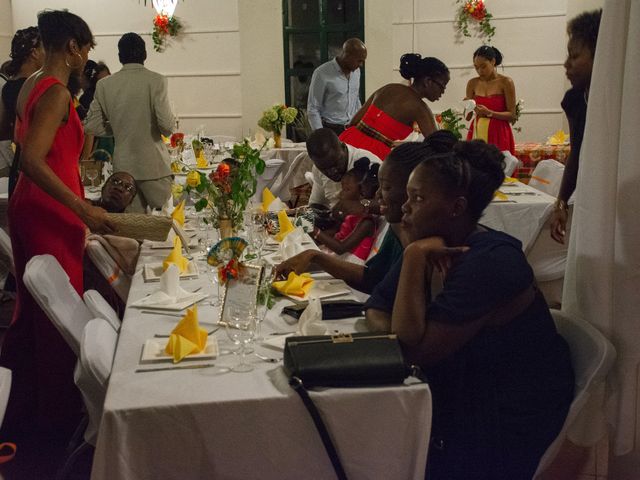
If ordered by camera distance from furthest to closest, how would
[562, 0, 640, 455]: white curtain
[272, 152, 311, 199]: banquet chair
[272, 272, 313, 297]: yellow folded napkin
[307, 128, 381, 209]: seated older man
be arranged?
1. [272, 152, 311, 199]: banquet chair
2. [307, 128, 381, 209]: seated older man
3. [272, 272, 313, 297]: yellow folded napkin
4. [562, 0, 640, 455]: white curtain

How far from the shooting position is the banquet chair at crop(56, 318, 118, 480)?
1.96 metres

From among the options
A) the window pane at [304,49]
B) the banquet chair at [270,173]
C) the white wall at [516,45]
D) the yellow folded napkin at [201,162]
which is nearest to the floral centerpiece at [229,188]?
the yellow folded napkin at [201,162]

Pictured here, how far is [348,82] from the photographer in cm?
753

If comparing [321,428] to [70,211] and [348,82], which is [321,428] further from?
[348,82]

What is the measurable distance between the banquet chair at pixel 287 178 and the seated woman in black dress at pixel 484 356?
5.33 meters

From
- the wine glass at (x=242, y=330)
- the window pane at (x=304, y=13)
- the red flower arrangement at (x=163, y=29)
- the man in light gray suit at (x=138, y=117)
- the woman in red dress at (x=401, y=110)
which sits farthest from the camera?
the window pane at (x=304, y=13)

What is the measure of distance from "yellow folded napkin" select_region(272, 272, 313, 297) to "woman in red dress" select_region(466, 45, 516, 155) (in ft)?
16.6

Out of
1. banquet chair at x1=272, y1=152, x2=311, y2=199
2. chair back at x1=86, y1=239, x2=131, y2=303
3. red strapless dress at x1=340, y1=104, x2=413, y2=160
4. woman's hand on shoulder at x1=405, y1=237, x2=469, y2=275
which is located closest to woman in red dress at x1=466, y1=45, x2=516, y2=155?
banquet chair at x1=272, y1=152, x2=311, y2=199

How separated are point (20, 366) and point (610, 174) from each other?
2583mm

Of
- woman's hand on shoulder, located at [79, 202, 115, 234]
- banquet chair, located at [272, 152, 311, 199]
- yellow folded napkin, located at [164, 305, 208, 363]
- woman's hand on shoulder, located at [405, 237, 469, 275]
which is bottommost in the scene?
banquet chair, located at [272, 152, 311, 199]

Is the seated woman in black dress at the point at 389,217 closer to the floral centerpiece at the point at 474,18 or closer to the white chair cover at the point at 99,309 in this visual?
the white chair cover at the point at 99,309

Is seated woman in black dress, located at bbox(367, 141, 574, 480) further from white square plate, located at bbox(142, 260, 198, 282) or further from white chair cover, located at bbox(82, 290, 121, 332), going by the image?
white square plate, located at bbox(142, 260, 198, 282)

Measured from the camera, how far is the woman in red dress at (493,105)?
7.39 m

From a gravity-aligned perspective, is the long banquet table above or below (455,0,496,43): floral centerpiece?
below
